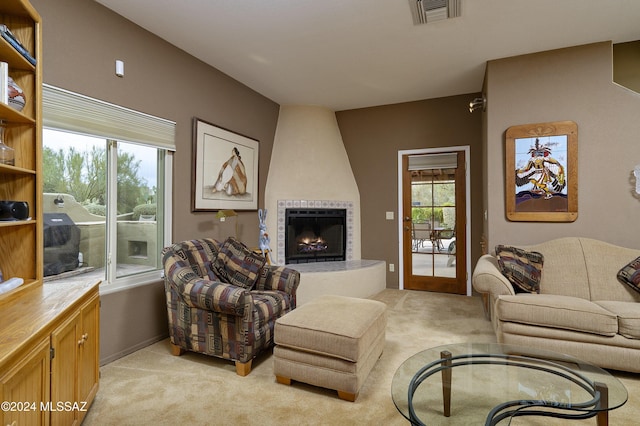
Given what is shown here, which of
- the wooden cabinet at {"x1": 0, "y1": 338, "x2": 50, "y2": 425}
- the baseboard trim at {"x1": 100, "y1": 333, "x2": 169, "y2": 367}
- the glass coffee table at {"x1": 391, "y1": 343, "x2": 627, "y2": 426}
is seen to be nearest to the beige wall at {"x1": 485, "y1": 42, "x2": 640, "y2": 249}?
the glass coffee table at {"x1": 391, "y1": 343, "x2": 627, "y2": 426}

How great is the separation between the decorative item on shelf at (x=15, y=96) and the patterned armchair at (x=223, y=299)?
1.29m

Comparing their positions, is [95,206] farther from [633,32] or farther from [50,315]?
[633,32]

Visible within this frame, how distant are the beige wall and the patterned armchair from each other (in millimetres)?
2366

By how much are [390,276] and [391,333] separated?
191 centimetres

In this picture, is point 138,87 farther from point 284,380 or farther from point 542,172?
point 542,172

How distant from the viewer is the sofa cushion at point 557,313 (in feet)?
7.50

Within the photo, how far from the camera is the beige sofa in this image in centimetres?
227

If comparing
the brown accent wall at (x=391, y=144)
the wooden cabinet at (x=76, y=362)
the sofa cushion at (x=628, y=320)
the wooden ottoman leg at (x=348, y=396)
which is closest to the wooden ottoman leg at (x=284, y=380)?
the wooden ottoman leg at (x=348, y=396)

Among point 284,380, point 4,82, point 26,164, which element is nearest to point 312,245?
point 284,380

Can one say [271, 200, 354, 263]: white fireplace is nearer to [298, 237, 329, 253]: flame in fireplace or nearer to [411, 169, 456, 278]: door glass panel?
[298, 237, 329, 253]: flame in fireplace

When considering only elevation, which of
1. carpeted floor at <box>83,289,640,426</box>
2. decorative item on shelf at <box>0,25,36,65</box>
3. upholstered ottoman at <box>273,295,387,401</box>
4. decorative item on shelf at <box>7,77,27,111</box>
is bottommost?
carpeted floor at <box>83,289,640,426</box>

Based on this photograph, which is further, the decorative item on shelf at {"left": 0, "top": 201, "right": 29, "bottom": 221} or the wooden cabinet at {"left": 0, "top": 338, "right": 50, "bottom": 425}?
the decorative item on shelf at {"left": 0, "top": 201, "right": 29, "bottom": 221}

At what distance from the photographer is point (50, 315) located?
1390mm

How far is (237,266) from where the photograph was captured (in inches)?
115
